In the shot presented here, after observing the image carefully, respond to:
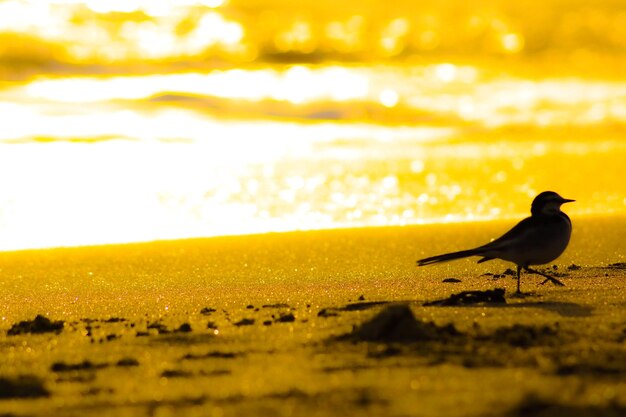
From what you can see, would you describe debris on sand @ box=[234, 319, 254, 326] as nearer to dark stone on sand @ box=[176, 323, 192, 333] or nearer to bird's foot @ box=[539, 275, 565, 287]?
dark stone on sand @ box=[176, 323, 192, 333]

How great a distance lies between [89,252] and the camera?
19031 mm

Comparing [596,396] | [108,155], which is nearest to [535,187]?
[108,155]

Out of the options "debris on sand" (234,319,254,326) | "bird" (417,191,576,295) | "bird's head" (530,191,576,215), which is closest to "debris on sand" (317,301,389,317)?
"debris on sand" (234,319,254,326)

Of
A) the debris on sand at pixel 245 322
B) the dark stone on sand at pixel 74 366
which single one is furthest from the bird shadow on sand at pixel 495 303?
the dark stone on sand at pixel 74 366

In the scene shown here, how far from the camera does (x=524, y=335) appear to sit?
858 centimetres

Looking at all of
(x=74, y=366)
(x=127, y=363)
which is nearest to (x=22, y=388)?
(x=74, y=366)

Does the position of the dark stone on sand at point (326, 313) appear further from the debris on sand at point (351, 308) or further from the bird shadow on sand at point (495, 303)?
the bird shadow on sand at point (495, 303)

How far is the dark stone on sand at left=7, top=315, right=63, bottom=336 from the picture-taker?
10.4 metres

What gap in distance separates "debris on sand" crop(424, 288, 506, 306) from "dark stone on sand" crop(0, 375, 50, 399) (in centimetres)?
453

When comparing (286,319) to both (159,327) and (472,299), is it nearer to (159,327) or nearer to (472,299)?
(159,327)

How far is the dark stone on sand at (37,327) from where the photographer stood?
1036 cm

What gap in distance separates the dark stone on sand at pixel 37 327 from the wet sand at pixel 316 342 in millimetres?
21

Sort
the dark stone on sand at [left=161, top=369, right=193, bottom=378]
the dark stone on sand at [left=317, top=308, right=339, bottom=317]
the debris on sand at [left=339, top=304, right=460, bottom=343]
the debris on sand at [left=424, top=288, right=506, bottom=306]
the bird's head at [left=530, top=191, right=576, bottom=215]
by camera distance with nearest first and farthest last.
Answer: the dark stone on sand at [left=161, top=369, right=193, bottom=378], the debris on sand at [left=339, top=304, right=460, bottom=343], the dark stone on sand at [left=317, top=308, right=339, bottom=317], the debris on sand at [left=424, top=288, right=506, bottom=306], the bird's head at [left=530, top=191, right=576, bottom=215]

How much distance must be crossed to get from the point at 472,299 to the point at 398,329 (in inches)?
93.1
